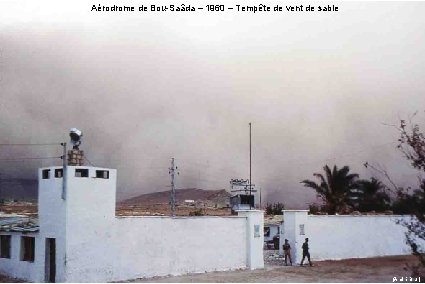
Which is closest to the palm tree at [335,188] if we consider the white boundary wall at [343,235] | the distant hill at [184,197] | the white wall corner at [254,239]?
the white boundary wall at [343,235]

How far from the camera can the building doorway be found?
15695 millimetres

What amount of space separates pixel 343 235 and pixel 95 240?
42.6ft

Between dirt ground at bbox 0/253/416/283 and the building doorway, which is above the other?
the building doorway

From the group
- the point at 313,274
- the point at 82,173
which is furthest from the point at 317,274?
the point at 82,173

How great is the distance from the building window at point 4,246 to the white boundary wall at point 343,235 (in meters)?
11.2

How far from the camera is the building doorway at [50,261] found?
1570cm

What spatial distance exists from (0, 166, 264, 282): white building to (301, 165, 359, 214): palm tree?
17.9 metres

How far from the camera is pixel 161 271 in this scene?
675 inches

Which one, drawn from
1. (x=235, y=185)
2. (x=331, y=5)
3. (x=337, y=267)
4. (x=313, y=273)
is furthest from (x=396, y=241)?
(x=331, y=5)

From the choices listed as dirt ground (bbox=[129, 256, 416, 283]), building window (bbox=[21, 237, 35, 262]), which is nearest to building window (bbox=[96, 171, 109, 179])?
building window (bbox=[21, 237, 35, 262])

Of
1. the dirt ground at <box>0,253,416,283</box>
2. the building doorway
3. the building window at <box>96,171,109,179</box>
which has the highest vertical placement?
the building window at <box>96,171,109,179</box>

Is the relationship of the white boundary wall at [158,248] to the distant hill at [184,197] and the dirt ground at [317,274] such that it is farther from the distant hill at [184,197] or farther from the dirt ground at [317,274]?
the distant hill at [184,197]

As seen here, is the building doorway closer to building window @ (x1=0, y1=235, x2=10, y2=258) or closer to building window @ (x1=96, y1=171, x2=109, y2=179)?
building window @ (x1=96, y1=171, x2=109, y2=179)

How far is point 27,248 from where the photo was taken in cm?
1695
